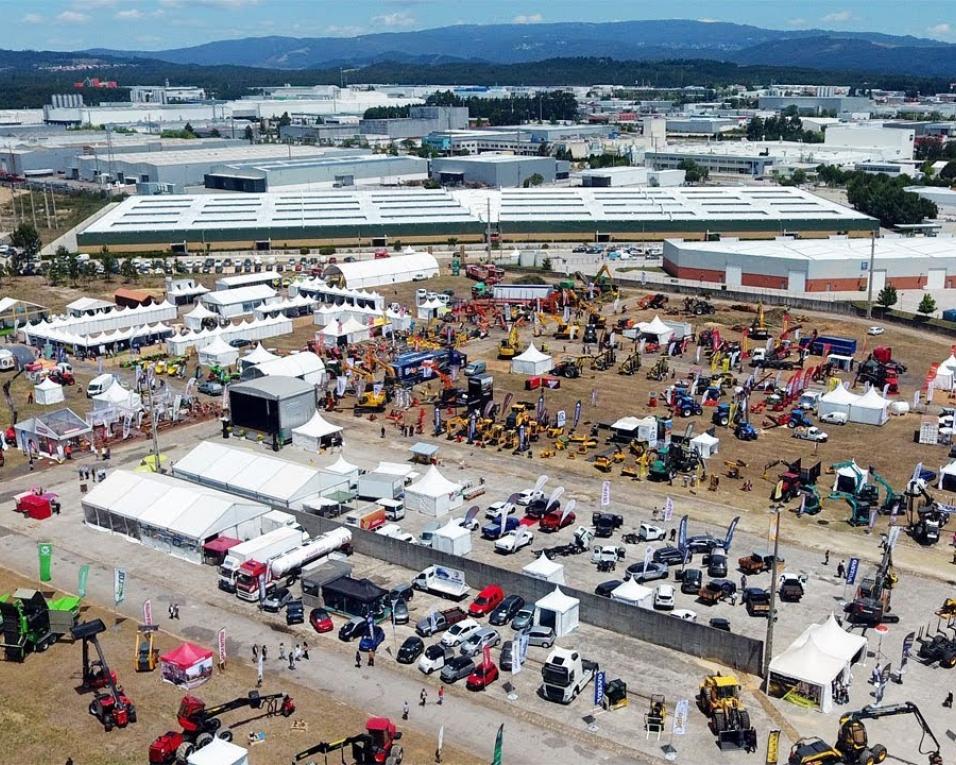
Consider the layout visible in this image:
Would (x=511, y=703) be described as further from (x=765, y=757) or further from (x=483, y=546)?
(x=483, y=546)

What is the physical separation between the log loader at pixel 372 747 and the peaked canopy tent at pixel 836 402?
24.9 m

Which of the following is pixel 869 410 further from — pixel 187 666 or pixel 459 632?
pixel 187 666

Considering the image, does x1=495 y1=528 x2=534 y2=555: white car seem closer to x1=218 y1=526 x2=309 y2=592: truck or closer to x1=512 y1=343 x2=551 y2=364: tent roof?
x1=218 y1=526 x2=309 y2=592: truck

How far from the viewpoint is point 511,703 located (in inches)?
773

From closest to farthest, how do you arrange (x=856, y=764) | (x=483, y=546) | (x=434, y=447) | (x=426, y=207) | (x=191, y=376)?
(x=856, y=764) < (x=483, y=546) < (x=434, y=447) < (x=191, y=376) < (x=426, y=207)

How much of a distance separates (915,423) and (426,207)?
2099 inches

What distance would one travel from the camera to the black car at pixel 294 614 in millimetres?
22844

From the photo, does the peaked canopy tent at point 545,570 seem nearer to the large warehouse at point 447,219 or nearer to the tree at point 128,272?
the tree at point 128,272

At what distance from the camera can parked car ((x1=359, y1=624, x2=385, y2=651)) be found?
21.5 metres

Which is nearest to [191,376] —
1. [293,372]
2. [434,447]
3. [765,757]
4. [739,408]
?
[293,372]

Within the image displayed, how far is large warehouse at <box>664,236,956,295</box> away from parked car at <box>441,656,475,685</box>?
45.3 m

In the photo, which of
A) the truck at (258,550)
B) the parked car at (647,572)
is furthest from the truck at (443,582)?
the parked car at (647,572)

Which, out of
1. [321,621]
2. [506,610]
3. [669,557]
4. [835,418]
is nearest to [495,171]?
[835,418]

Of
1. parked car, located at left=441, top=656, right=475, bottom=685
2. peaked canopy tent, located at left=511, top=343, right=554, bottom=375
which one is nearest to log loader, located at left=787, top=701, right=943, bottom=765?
parked car, located at left=441, top=656, right=475, bottom=685
